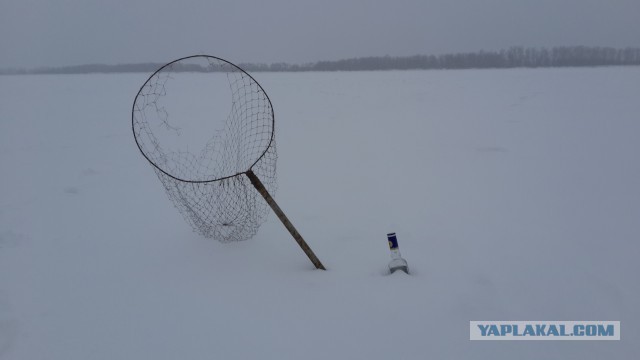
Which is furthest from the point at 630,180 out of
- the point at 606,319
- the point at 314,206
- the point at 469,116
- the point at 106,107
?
the point at 106,107

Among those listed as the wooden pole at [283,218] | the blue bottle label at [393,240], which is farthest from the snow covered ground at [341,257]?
the blue bottle label at [393,240]

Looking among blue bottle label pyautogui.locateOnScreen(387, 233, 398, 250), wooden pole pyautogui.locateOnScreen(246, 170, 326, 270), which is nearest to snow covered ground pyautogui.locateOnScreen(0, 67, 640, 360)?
wooden pole pyautogui.locateOnScreen(246, 170, 326, 270)

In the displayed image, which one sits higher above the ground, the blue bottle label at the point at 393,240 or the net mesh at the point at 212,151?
the net mesh at the point at 212,151

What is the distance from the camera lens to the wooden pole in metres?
2.53

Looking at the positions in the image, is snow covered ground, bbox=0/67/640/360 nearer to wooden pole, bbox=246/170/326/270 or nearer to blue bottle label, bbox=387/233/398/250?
wooden pole, bbox=246/170/326/270

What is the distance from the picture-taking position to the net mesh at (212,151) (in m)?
3.11

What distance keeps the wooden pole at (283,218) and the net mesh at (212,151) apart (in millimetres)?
137

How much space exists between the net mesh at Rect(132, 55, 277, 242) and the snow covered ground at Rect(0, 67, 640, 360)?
0.25 meters

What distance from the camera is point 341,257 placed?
9.78ft

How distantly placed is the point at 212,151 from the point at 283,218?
4.04m

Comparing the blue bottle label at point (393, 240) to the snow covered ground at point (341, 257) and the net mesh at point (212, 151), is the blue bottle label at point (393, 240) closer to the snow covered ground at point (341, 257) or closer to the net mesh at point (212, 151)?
the snow covered ground at point (341, 257)

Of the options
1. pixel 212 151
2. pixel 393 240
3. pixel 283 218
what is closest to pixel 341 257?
pixel 393 240

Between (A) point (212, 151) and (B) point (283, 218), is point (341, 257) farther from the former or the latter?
(A) point (212, 151)

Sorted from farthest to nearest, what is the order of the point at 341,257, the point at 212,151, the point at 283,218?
the point at 212,151
the point at 341,257
the point at 283,218
